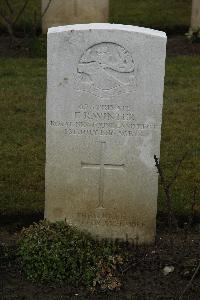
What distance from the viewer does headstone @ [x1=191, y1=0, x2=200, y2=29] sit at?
399 inches

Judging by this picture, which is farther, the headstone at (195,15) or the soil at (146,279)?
the headstone at (195,15)

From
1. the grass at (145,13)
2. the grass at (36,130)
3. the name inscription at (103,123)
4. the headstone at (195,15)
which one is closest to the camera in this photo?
the name inscription at (103,123)

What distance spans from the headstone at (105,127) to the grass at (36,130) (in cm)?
64

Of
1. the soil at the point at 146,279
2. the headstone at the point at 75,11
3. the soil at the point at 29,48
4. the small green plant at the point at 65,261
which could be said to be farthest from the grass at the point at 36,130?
the headstone at the point at 75,11

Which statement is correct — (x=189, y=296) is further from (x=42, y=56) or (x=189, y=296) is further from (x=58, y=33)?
(x=42, y=56)

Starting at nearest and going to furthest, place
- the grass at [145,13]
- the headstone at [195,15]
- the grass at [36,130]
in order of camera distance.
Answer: the grass at [36,130], the headstone at [195,15], the grass at [145,13]

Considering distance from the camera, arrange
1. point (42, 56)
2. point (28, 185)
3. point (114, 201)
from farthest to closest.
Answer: point (42, 56)
point (28, 185)
point (114, 201)

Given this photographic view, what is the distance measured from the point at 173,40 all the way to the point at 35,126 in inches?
156

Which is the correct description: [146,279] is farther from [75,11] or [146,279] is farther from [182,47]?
[75,11]

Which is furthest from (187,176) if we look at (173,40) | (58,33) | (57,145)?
(173,40)

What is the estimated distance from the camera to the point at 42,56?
31.2 ft

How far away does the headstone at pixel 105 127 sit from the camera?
→ 14.9 feet

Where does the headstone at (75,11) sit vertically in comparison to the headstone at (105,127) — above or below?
above

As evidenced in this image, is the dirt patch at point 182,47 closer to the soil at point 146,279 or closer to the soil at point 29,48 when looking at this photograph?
the soil at point 29,48
